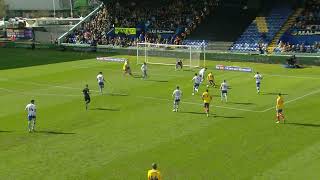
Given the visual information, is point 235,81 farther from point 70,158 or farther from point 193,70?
point 70,158

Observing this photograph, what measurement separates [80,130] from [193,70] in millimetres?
26644

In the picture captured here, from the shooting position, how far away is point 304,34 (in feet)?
212

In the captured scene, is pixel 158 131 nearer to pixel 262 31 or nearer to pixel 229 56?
pixel 229 56

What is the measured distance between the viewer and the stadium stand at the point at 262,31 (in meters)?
66.1

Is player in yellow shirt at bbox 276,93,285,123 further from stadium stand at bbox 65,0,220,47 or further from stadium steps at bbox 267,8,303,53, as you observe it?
stadium stand at bbox 65,0,220,47

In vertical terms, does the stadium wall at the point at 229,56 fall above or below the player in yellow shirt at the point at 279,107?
above

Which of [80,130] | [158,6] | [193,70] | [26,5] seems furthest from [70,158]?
[26,5]

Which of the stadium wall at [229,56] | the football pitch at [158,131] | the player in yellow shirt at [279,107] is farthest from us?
the stadium wall at [229,56]

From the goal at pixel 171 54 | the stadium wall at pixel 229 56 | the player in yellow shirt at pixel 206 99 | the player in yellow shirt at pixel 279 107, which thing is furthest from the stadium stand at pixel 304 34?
the player in yellow shirt at pixel 206 99

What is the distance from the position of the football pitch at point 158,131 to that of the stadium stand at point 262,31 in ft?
58.7

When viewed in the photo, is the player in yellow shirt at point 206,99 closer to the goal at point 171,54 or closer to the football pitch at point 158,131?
the football pitch at point 158,131

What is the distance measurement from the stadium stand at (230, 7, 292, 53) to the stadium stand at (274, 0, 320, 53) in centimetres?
190

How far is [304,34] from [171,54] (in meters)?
17.4

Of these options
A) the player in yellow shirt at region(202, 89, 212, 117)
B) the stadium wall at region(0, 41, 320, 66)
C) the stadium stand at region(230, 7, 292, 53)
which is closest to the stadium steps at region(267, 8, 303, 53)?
the stadium stand at region(230, 7, 292, 53)
